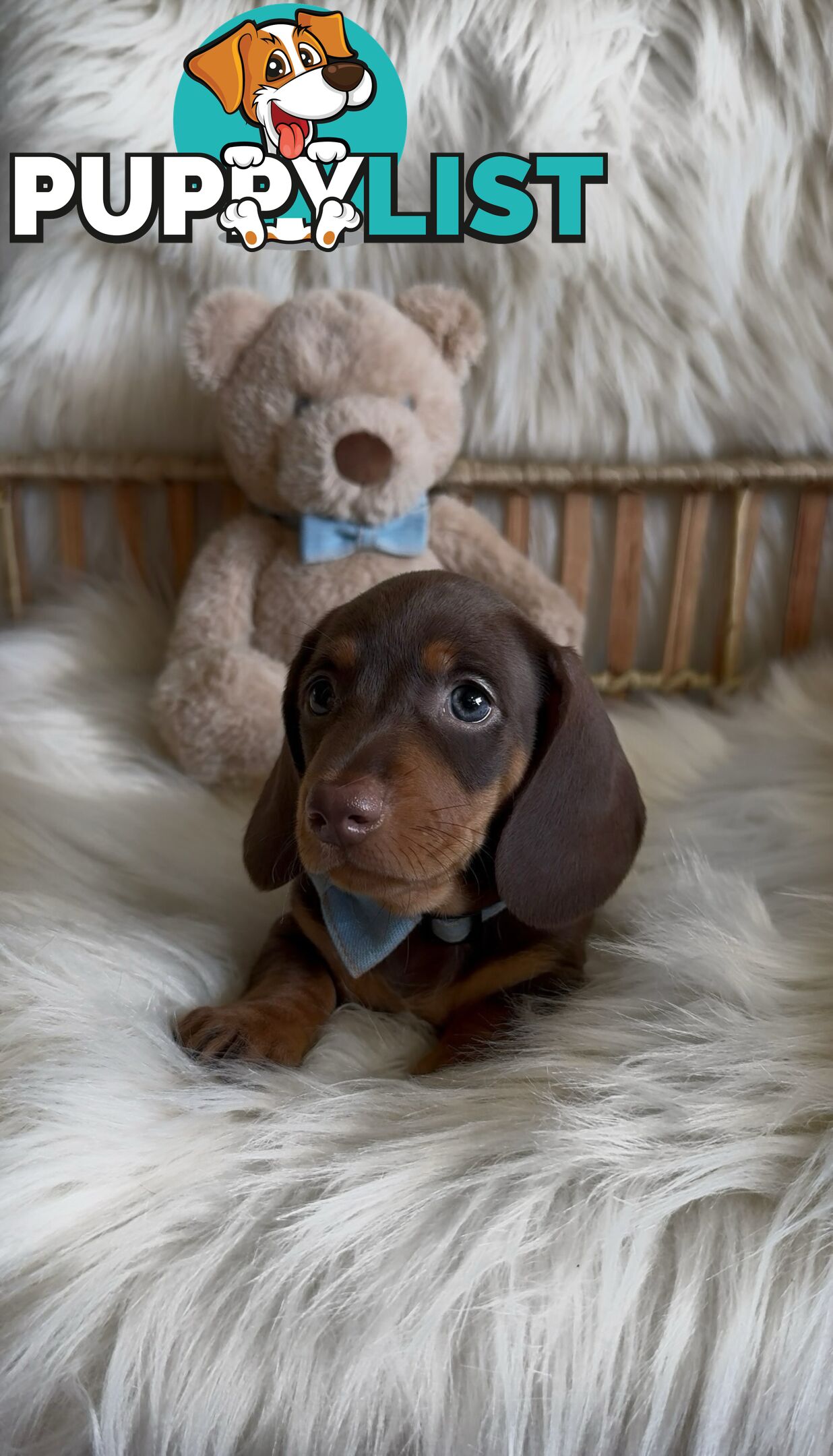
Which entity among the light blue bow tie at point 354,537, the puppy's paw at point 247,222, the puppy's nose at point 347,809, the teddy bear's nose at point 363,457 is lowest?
the puppy's nose at point 347,809

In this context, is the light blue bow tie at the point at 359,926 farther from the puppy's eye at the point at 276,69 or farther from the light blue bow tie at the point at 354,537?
the puppy's eye at the point at 276,69

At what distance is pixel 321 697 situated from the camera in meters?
0.76

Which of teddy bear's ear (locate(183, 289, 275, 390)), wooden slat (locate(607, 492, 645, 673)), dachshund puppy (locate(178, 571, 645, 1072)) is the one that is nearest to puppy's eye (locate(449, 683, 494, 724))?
dachshund puppy (locate(178, 571, 645, 1072))

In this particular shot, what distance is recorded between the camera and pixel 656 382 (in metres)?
1.27

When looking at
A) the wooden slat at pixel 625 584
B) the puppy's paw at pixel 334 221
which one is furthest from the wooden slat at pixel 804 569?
the puppy's paw at pixel 334 221

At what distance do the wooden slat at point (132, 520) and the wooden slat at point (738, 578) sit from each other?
71cm

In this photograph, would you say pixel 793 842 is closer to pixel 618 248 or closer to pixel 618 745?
pixel 618 745

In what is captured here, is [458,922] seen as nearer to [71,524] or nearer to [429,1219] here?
[429,1219]

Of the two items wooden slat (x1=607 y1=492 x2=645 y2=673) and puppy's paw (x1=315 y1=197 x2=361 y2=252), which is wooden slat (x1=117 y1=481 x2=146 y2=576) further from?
wooden slat (x1=607 y1=492 x2=645 y2=673)

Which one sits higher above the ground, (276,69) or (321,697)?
(276,69)

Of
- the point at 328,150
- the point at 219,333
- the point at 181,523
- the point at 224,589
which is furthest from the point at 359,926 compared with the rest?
the point at 328,150

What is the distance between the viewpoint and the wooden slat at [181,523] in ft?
4.40

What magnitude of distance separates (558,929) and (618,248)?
2.61 feet

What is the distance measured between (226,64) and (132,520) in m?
0.50
